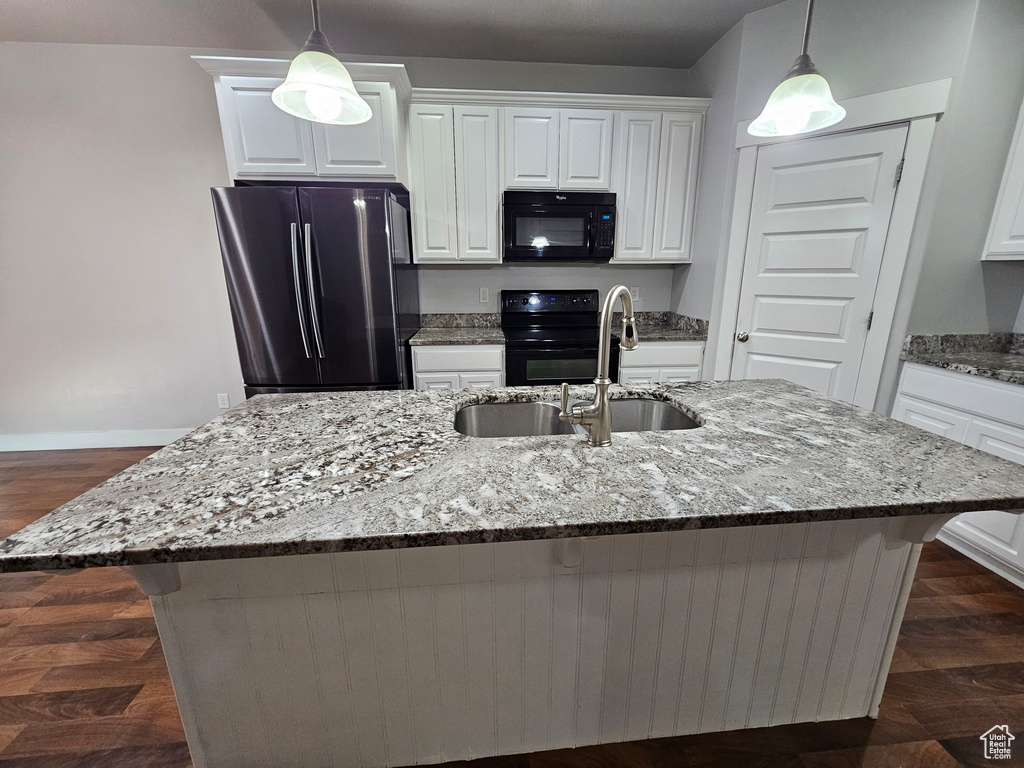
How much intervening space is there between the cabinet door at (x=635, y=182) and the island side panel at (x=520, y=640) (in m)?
2.39

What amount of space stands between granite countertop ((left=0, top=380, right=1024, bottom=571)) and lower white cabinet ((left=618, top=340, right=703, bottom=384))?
65.8 inches

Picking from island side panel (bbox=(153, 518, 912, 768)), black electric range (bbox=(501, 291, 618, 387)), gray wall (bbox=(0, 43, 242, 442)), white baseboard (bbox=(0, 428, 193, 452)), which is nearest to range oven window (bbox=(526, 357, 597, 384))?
black electric range (bbox=(501, 291, 618, 387))

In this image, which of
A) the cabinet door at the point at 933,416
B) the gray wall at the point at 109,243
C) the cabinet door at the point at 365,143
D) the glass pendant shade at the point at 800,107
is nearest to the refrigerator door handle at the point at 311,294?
the cabinet door at the point at 365,143

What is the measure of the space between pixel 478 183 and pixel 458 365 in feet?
3.99

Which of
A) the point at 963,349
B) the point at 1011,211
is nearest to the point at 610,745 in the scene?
the point at 963,349

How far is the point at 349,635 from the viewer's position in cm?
103

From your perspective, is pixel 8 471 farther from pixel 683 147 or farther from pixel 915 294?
pixel 915 294

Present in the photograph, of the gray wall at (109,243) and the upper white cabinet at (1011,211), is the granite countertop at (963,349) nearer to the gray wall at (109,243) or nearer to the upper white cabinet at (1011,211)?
the upper white cabinet at (1011,211)

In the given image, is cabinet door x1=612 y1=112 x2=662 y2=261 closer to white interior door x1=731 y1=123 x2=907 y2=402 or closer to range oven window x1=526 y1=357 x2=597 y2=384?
white interior door x1=731 y1=123 x2=907 y2=402

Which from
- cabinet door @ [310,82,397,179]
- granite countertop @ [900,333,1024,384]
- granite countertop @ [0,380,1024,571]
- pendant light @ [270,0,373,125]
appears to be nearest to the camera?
granite countertop @ [0,380,1024,571]

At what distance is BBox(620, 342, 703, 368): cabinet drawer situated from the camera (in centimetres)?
293

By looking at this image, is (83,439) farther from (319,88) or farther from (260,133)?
(319,88)

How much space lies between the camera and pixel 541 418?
1.47 meters

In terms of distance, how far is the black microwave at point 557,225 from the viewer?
2855 mm
